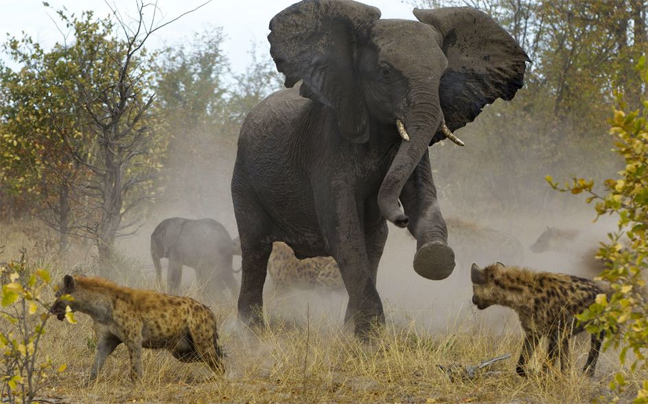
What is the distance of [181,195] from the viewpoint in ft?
87.2

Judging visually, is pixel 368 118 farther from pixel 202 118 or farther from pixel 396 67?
pixel 202 118

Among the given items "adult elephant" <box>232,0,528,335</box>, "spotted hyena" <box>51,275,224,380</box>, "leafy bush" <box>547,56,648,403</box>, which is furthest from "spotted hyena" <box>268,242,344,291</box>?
"leafy bush" <box>547,56,648,403</box>

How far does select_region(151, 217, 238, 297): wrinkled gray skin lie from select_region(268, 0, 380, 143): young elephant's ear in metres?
4.82

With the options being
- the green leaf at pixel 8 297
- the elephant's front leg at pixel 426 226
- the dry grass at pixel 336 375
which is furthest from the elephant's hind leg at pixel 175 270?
the green leaf at pixel 8 297

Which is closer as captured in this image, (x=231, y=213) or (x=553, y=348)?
(x=553, y=348)

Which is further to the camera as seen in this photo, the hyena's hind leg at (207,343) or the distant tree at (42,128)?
the distant tree at (42,128)

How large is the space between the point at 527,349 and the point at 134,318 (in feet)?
8.48

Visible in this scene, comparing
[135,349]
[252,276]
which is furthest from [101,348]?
[252,276]

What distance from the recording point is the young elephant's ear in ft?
25.1

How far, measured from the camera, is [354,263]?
7.62 metres

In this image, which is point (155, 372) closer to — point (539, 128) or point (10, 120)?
point (10, 120)

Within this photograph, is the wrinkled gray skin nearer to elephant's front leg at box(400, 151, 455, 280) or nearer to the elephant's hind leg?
the elephant's hind leg

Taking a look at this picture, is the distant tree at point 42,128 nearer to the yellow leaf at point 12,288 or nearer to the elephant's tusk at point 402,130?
the elephant's tusk at point 402,130

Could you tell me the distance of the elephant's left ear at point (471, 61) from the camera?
26.5 feet
